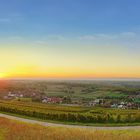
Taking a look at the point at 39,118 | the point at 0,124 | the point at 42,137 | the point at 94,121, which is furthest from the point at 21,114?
the point at 42,137

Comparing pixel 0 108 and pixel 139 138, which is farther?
pixel 0 108

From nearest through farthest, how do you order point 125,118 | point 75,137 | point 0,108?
point 75,137 < point 125,118 < point 0,108

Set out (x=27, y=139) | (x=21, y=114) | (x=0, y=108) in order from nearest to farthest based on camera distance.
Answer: (x=27, y=139) < (x=21, y=114) < (x=0, y=108)

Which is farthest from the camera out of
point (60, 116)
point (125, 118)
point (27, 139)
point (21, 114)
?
point (21, 114)

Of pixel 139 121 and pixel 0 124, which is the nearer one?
pixel 0 124

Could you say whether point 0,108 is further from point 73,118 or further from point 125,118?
point 125,118

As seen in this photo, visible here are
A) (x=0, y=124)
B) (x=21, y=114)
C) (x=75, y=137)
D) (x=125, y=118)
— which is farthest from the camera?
(x=21, y=114)

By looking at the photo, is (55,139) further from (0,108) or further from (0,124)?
(0,108)

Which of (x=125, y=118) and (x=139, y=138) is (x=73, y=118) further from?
(x=139, y=138)

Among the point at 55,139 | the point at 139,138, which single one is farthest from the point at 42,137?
the point at 139,138
